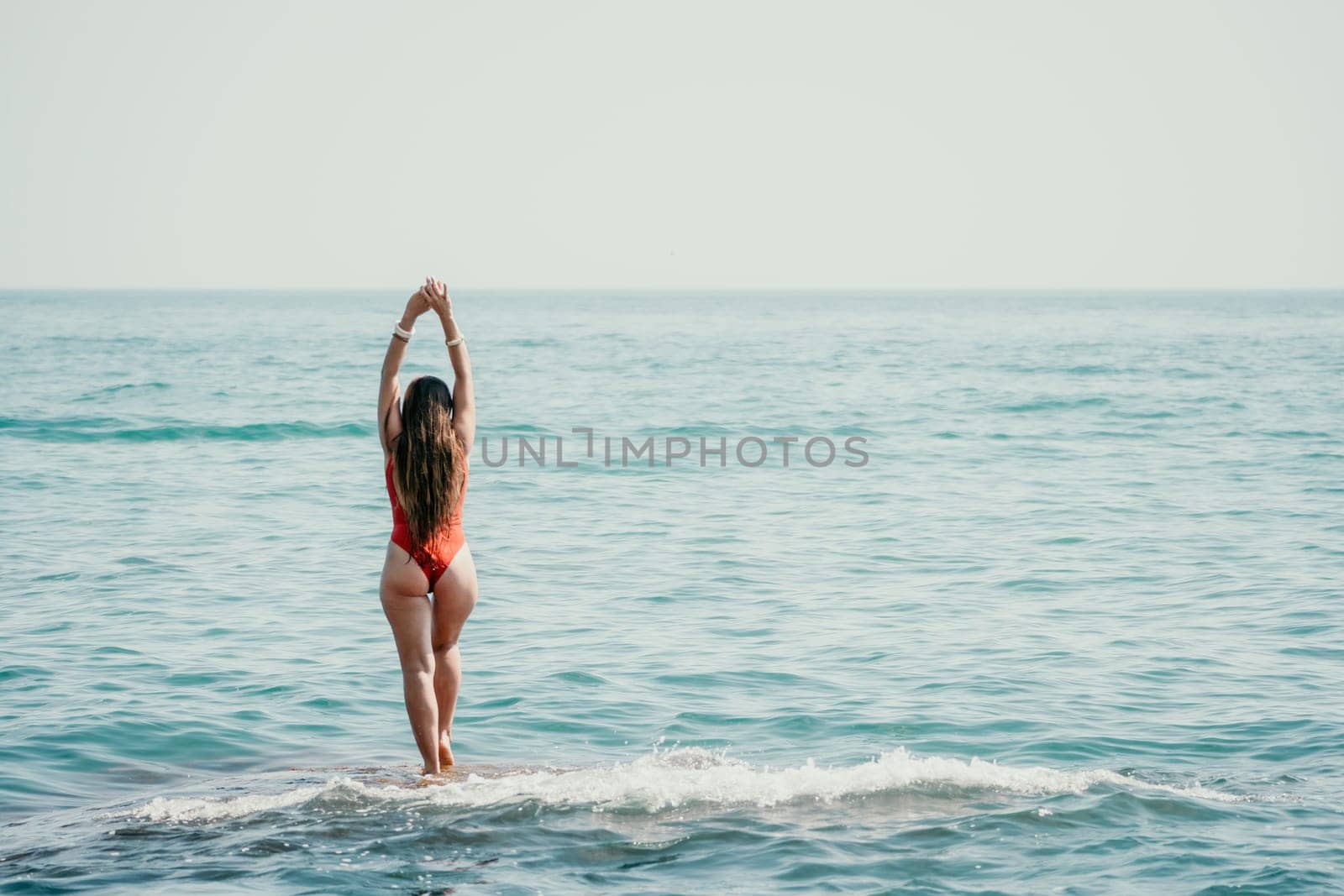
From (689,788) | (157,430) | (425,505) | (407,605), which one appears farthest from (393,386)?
(157,430)

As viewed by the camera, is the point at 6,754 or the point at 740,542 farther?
the point at 740,542

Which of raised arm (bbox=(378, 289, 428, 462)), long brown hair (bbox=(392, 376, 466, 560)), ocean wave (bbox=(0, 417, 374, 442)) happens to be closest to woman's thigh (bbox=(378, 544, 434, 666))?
long brown hair (bbox=(392, 376, 466, 560))

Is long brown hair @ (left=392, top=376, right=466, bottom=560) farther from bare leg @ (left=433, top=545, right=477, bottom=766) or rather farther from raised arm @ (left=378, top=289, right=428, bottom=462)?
bare leg @ (left=433, top=545, right=477, bottom=766)

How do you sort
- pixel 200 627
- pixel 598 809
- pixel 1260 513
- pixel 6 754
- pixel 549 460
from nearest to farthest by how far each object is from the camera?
pixel 598 809 → pixel 6 754 → pixel 200 627 → pixel 1260 513 → pixel 549 460

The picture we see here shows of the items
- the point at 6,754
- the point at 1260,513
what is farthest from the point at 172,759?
the point at 1260,513

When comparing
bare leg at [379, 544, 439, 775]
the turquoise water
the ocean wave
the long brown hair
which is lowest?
the turquoise water

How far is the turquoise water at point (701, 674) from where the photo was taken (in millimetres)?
5668

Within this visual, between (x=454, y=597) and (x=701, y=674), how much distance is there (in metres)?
3.05

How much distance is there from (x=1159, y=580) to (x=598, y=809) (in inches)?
298

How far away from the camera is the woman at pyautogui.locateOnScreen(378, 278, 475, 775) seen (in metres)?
6.19

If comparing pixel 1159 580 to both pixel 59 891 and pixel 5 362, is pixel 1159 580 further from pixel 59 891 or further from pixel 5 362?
pixel 5 362

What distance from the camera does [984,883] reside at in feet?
17.4

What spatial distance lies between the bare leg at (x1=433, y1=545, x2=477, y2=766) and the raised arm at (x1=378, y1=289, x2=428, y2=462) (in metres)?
0.69

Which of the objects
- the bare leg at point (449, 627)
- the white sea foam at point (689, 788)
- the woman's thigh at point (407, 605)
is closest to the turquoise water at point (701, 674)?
the white sea foam at point (689, 788)
